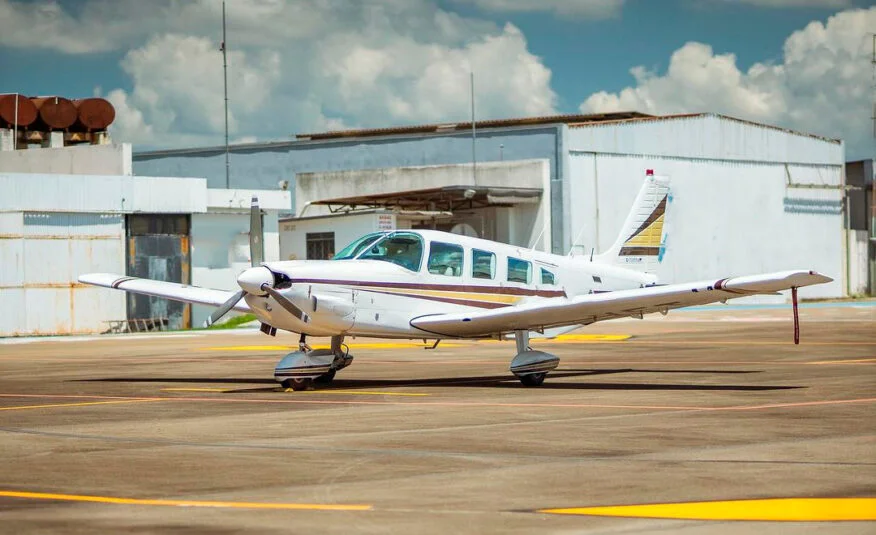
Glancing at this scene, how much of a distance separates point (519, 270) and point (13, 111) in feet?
124

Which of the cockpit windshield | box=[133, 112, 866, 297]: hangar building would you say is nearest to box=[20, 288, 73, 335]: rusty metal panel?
box=[133, 112, 866, 297]: hangar building

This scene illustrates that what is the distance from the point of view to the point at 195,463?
1037cm

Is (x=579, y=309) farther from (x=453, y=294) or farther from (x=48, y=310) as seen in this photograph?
(x=48, y=310)

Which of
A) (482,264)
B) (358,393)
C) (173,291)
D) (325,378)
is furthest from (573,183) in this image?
(358,393)

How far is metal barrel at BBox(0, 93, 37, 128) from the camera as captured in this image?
51750 millimetres

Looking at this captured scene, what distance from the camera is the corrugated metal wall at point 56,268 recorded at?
3962 cm

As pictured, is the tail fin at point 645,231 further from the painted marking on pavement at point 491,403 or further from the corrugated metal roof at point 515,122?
the corrugated metal roof at point 515,122

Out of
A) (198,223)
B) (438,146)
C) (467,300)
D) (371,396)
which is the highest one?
(438,146)

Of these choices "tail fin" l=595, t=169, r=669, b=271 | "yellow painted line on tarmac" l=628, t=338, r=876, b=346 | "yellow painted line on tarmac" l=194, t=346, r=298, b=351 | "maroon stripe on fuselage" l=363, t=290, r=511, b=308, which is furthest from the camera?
"yellow painted line on tarmac" l=194, t=346, r=298, b=351

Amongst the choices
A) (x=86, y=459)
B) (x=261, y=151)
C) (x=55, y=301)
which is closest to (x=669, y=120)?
(x=261, y=151)

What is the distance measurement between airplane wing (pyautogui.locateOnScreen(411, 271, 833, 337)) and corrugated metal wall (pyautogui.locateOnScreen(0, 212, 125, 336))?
24834 millimetres

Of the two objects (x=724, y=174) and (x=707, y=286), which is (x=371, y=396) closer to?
(x=707, y=286)

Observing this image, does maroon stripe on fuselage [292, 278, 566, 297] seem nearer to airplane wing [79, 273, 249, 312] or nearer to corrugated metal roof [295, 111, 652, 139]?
airplane wing [79, 273, 249, 312]

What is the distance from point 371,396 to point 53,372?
935 centimetres
